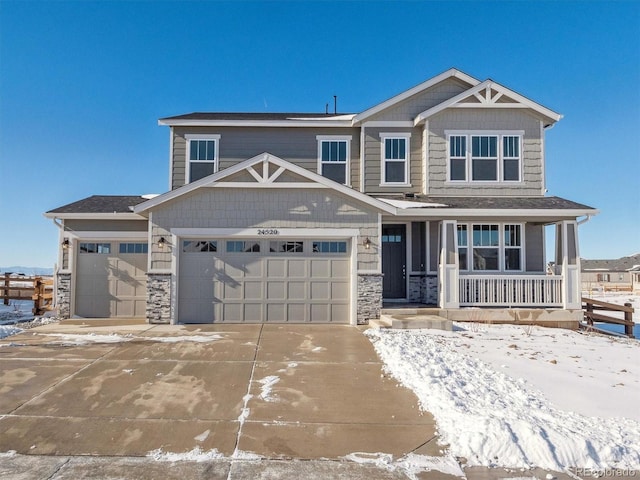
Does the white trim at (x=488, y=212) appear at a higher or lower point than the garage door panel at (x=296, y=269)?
higher

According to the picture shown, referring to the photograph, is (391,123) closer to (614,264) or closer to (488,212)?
(488,212)

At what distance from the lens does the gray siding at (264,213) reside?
32.9 ft

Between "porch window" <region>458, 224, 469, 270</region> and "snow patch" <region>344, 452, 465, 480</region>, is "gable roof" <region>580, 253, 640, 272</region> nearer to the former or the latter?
"porch window" <region>458, 224, 469, 270</region>

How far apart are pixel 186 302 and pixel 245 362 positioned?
4.25 meters

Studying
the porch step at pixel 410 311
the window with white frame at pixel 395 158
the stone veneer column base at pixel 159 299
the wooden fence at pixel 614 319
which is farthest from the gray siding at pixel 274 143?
the wooden fence at pixel 614 319

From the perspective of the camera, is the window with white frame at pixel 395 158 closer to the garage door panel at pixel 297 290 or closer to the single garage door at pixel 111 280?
the garage door panel at pixel 297 290

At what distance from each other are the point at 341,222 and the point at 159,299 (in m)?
5.06

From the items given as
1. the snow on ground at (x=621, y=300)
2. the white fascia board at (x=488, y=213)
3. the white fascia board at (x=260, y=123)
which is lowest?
the snow on ground at (x=621, y=300)

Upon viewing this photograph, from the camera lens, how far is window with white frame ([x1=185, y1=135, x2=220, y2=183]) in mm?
12633

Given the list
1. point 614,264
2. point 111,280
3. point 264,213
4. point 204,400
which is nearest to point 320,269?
point 264,213

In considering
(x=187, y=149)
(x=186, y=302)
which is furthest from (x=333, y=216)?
(x=187, y=149)

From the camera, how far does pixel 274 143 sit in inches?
507

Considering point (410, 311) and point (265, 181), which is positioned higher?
point (265, 181)

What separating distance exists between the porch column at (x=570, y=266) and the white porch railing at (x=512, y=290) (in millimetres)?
169
